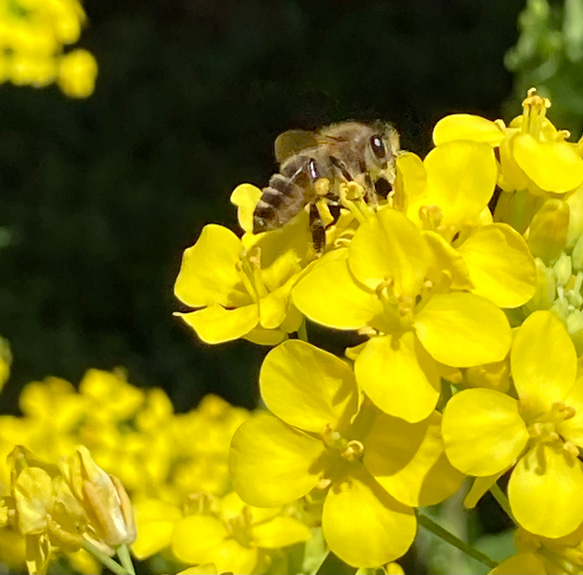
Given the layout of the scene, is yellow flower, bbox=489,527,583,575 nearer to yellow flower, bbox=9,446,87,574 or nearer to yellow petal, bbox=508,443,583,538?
yellow petal, bbox=508,443,583,538

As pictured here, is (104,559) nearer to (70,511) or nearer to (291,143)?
(70,511)

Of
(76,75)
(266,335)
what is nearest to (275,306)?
(266,335)

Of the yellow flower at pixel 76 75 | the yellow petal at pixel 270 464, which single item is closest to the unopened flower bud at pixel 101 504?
the yellow petal at pixel 270 464

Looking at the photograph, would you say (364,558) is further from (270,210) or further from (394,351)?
(270,210)

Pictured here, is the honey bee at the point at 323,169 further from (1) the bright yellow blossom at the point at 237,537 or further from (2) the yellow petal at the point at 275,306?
(1) the bright yellow blossom at the point at 237,537

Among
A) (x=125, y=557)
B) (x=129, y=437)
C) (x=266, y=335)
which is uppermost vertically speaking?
(x=266, y=335)

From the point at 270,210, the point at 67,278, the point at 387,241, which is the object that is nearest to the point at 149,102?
the point at 67,278
